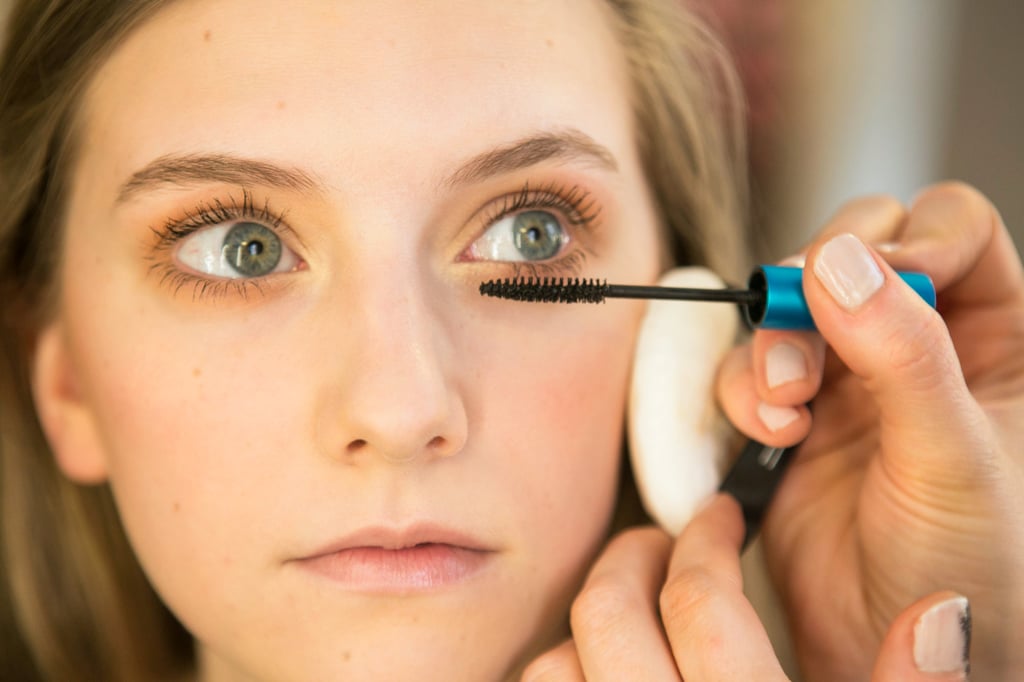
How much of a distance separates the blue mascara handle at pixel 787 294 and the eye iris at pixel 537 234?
215 mm

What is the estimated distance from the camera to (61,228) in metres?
0.96

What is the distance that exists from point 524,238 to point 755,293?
237 mm

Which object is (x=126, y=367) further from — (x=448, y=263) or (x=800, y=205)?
(x=800, y=205)

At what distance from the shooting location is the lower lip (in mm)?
811

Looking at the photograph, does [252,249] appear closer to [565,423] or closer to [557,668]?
[565,423]

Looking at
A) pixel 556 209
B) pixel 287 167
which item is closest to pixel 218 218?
pixel 287 167

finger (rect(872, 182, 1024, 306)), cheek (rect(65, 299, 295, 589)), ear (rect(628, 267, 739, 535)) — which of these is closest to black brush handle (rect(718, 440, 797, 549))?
ear (rect(628, 267, 739, 535))

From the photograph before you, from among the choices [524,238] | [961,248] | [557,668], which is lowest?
[557,668]

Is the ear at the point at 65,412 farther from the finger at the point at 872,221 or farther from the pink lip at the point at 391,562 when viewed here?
the finger at the point at 872,221

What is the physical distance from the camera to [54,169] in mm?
965

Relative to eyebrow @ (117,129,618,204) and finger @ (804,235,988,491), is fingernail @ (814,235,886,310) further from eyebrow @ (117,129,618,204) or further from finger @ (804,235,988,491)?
eyebrow @ (117,129,618,204)

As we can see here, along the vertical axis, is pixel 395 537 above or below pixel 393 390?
below

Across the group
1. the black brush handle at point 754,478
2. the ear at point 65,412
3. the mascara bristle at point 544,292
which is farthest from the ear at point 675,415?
the ear at point 65,412

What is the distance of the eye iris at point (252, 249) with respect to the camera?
2.83 feet
